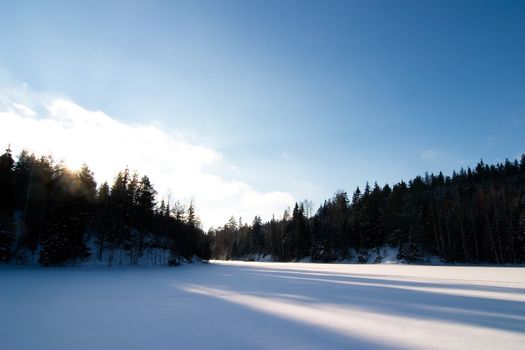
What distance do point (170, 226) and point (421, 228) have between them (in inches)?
1938

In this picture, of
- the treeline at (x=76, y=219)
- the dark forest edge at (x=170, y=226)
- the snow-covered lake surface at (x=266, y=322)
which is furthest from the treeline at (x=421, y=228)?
the snow-covered lake surface at (x=266, y=322)

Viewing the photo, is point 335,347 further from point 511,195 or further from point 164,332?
point 511,195

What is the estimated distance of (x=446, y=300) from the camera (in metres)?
10.6

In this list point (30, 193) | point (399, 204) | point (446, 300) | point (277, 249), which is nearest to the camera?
point (446, 300)

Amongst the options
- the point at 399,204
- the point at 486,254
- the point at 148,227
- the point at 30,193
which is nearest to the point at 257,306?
the point at 30,193

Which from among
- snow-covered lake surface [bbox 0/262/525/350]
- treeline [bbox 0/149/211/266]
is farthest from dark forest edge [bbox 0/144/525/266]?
snow-covered lake surface [bbox 0/262/525/350]

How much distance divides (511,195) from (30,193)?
77376mm

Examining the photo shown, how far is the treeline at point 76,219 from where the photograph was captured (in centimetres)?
3406

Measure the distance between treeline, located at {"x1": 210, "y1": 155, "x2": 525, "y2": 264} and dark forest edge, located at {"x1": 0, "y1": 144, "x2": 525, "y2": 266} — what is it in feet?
0.59

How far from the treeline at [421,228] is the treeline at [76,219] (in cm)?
3187

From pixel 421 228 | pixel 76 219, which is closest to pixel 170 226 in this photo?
pixel 76 219

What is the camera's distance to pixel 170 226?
5906cm

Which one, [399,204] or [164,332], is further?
[399,204]

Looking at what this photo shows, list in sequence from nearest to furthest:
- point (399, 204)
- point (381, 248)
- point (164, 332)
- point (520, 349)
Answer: point (520, 349) < point (164, 332) < point (381, 248) < point (399, 204)
